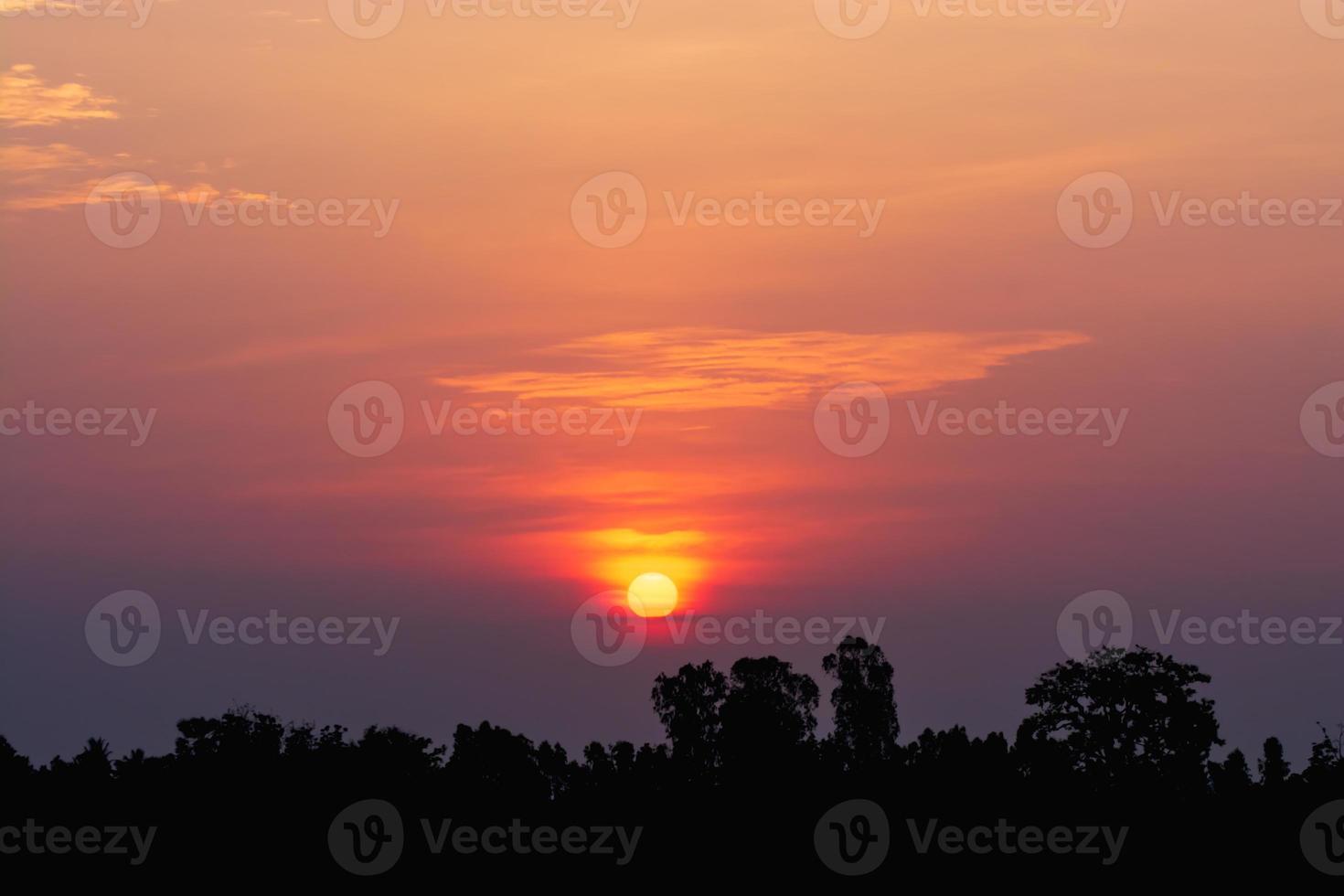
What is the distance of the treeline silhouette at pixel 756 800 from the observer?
297 feet

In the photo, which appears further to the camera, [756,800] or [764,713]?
[764,713]

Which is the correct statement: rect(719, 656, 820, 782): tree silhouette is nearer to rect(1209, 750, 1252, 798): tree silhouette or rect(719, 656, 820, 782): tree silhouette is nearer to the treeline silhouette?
the treeline silhouette

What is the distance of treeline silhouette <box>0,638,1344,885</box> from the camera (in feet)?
297

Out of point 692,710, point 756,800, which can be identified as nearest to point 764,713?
point 692,710

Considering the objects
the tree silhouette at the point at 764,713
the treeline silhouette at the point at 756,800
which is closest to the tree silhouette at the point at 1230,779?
the treeline silhouette at the point at 756,800

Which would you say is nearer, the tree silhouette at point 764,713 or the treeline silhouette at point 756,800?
the treeline silhouette at point 756,800

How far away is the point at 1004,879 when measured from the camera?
88.4 meters

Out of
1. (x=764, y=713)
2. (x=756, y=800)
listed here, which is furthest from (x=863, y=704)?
(x=756, y=800)

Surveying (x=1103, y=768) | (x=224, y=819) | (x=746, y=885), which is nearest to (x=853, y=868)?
(x=746, y=885)

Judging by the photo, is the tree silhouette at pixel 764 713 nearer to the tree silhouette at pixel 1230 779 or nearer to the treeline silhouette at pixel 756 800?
the treeline silhouette at pixel 756 800

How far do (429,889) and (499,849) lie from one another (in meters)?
4.85

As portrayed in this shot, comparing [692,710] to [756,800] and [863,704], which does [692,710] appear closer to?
[863,704]

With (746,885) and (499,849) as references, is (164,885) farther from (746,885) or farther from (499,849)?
(746,885)

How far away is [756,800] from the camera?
326 ft
